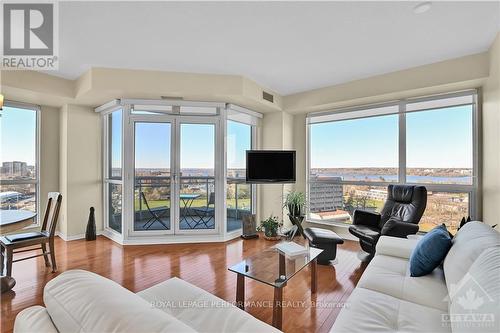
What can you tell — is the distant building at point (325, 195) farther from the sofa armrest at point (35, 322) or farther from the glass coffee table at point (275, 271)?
the sofa armrest at point (35, 322)

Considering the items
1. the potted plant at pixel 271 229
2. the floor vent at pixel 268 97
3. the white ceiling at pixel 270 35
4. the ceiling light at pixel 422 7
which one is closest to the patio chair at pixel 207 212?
the potted plant at pixel 271 229

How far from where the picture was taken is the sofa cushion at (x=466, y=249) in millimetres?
1385

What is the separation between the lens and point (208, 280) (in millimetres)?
2666

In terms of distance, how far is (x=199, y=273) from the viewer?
2838 mm

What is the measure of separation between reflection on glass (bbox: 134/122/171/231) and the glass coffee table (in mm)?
2298

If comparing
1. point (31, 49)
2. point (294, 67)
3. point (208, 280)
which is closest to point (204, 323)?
point (208, 280)

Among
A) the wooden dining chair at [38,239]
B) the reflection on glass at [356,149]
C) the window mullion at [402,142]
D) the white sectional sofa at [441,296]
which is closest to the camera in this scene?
the white sectional sofa at [441,296]

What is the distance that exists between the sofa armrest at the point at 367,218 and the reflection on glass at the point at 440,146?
89 centimetres

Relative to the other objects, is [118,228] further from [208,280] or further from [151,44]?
[151,44]

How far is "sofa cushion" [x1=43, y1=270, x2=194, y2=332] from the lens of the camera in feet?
2.20

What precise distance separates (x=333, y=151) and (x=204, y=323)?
3.83m

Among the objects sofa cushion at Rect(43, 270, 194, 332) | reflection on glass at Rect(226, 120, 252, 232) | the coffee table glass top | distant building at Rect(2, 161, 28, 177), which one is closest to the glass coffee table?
the coffee table glass top

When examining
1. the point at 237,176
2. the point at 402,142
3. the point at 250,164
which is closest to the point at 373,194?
the point at 402,142

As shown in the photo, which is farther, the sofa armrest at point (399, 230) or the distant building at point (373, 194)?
the distant building at point (373, 194)
